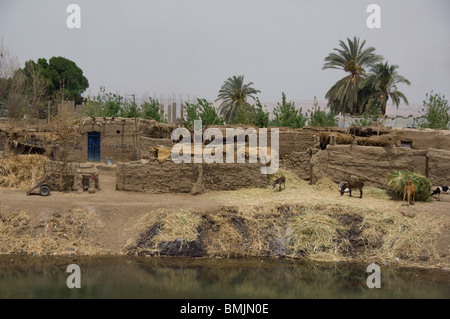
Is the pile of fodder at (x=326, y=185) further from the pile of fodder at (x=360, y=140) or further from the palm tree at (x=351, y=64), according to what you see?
the palm tree at (x=351, y=64)

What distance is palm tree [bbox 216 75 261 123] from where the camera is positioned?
36.0 meters

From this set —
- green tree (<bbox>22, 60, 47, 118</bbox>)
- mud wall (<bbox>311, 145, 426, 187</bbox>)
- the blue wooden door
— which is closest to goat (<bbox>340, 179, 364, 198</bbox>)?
mud wall (<bbox>311, 145, 426, 187</bbox>)

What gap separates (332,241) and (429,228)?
8.01 feet

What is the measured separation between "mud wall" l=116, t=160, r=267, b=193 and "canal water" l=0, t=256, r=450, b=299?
12.2 ft

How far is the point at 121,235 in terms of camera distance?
38.2ft

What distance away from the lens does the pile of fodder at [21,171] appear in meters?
15.1

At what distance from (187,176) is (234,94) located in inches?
907

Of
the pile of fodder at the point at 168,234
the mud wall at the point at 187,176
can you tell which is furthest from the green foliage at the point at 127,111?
the pile of fodder at the point at 168,234

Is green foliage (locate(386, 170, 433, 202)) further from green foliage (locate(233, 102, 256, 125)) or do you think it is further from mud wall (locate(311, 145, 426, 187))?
green foliage (locate(233, 102, 256, 125))

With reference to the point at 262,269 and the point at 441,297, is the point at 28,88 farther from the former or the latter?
the point at 441,297

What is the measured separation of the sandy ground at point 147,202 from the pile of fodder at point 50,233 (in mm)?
225

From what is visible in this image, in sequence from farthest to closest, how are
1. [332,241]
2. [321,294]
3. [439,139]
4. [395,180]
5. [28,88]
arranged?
[28,88] < [439,139] < [395,180] < [332,241] < [321,294]

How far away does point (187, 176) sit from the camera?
14164mm
